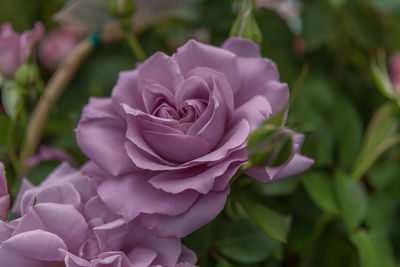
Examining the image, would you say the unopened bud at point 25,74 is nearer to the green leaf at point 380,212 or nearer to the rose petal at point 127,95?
the rose petal at point 127,95

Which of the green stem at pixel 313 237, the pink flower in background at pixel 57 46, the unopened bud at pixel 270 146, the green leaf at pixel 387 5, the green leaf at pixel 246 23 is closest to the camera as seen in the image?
the unopened bud at pixel 270 146

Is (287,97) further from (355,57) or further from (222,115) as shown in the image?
(355,57)

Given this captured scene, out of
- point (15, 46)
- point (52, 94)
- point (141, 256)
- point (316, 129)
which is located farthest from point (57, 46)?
point (141, 256)

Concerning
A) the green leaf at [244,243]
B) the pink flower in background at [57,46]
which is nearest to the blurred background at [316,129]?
the green leaf at [244,243]

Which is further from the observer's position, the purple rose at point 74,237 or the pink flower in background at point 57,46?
the pink flower in background at point 57,46

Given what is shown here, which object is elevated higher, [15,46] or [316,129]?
[15,46]

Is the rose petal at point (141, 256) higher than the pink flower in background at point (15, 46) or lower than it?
lower

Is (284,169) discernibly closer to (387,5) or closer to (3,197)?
(3,197)
